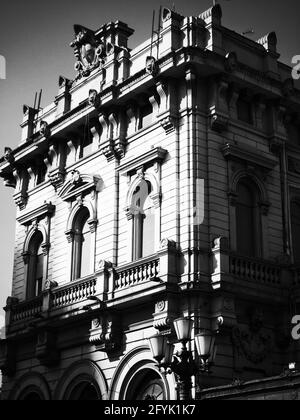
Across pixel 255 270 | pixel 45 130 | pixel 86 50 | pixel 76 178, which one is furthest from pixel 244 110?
pixel 45 130

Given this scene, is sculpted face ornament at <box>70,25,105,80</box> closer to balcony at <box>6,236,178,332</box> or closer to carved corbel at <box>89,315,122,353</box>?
balcony at <box>6,236,178,332</box>

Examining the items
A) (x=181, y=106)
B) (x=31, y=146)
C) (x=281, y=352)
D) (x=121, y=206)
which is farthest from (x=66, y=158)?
(x=281, y=352)

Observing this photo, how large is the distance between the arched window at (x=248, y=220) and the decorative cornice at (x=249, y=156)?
0.72 m

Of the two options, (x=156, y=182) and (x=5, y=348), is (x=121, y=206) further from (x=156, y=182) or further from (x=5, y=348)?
(x=5, y=348)

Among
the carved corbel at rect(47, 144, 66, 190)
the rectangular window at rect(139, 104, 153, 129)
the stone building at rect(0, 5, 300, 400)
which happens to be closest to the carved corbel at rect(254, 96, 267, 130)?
the stone building at rect(0, 5, 300, 400)

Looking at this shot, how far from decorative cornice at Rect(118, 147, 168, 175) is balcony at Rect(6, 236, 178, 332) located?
3.31 metres

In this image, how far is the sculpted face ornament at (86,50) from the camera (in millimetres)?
31727

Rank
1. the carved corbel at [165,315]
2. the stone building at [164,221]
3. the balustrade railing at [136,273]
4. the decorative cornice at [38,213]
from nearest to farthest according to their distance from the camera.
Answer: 1. the carved corbel at [165,315]
2. the stone building at [164,221]
3. the balustrade railing at [136,273]
4. the decorative cornice at [38,213]

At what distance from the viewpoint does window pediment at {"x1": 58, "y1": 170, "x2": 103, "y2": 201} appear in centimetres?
2905

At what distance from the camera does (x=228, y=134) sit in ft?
87.4

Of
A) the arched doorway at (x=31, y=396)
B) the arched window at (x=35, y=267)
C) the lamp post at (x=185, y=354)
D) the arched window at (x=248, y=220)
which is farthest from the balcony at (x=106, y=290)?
the lamp post at (x=185, y=354)

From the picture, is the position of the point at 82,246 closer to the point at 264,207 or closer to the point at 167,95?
the point at 167,95

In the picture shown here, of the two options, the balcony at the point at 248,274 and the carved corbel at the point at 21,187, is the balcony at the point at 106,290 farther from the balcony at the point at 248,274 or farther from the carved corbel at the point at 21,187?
the carved corbel at the point at 21,187

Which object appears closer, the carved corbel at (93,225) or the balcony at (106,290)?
the balcony at (106,290)
